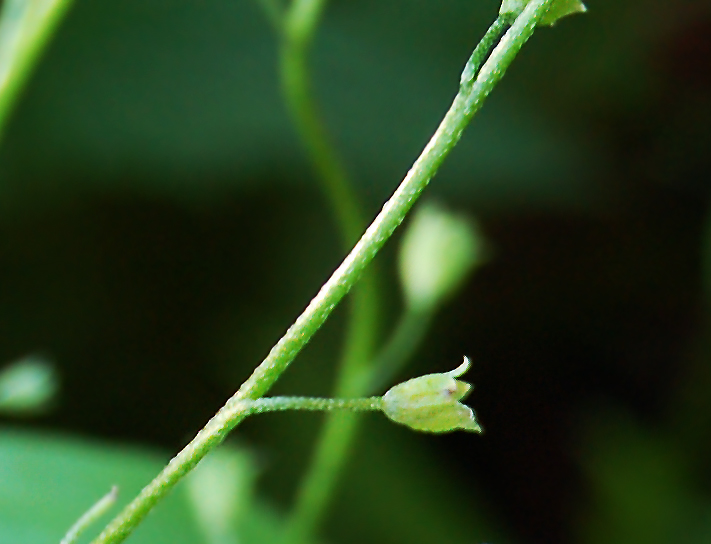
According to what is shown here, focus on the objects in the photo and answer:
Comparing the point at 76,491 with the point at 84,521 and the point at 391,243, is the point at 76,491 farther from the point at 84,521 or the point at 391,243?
the point at 391,243

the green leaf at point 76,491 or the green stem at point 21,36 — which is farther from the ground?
the green stem at point 21,36

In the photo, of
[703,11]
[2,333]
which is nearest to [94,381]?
[2,333]

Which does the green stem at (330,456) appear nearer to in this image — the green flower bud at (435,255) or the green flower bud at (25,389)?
the green flower bud at (435,255)

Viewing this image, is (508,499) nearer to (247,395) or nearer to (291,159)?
(291,159)

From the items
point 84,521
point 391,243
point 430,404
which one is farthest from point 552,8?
point 391,243

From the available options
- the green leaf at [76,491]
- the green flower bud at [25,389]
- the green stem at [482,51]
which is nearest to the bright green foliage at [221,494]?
the green leaf at [76,491]

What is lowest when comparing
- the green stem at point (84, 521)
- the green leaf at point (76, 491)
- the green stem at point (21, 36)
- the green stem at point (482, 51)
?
the green leaf at point (76, 491)
